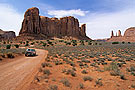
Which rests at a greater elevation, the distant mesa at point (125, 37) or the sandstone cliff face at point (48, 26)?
the sandstone cliff face at point (48, 26)

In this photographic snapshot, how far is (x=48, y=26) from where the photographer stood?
105m

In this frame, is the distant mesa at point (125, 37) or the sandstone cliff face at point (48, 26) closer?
the distant mesa at point (125, 37)

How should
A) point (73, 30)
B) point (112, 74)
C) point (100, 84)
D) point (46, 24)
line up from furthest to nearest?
point (73, 30), point (46, 24), point (112, 74), point (100, 84)

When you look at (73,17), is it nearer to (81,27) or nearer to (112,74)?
(81,27)

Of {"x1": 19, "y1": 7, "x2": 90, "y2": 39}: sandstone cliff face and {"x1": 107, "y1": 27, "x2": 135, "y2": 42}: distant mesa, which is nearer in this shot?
{"x1": 107, "y1": 27, "x2": 135, "y2": 42}: distant mesa

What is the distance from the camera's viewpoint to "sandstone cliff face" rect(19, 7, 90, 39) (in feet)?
296

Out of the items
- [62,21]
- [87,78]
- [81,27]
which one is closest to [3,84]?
[87,78]

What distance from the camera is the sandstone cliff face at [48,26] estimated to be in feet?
296

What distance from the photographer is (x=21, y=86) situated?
16.3ft

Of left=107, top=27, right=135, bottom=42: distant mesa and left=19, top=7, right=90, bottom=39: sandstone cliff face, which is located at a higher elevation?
left=19, top=7, right=90, bottom=39: sandstone cliff face

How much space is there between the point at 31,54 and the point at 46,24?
92.9 m

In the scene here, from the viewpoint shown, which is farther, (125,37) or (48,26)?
(48,26)

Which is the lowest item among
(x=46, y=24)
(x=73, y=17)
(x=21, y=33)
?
(x=21, y=33)

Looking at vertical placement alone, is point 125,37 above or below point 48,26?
below
